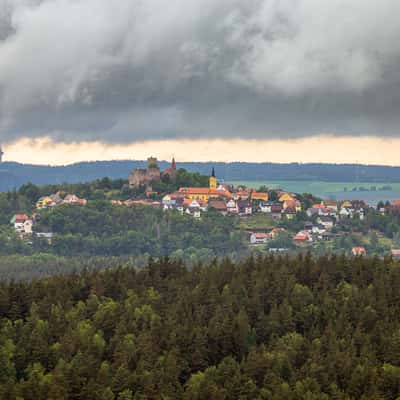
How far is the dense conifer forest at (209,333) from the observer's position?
70375 mm

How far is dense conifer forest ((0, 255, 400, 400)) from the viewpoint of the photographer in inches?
2771

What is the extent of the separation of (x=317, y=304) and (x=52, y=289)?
2628 cm

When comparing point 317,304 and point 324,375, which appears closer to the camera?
point 324,375

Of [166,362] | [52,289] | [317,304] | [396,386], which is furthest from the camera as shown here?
[52,289]

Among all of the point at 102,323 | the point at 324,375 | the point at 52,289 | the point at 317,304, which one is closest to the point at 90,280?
the point at 52,289

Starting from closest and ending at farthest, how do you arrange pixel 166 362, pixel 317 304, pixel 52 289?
pixel 166 362 < pixel 317 304 < pixel 52 289

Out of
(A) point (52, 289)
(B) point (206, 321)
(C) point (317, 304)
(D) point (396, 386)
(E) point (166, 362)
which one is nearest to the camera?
(D) point (396, 386)

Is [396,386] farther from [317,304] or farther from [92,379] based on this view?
[317,304]

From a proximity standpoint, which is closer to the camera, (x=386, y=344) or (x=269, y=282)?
(x=386, y=344)

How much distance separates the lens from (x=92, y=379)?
70500 millimetres

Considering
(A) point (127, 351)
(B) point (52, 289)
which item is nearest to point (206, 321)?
(A) point (127, 351)

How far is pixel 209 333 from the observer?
85062 millimetres

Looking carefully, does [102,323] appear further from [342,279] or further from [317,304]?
[342,279]

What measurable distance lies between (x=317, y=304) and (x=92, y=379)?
32250mm
